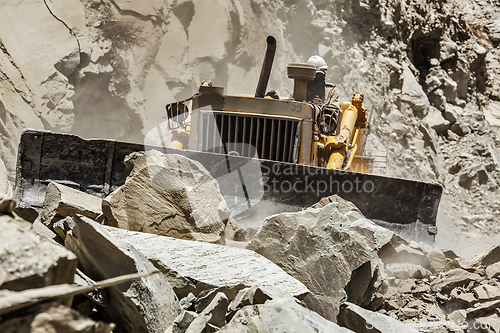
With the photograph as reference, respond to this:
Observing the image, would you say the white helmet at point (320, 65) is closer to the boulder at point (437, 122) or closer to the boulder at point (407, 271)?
the boulder at point (407, 271)

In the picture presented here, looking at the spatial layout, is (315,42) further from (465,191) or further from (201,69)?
(465,191)

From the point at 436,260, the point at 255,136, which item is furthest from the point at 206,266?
the point at 255,136

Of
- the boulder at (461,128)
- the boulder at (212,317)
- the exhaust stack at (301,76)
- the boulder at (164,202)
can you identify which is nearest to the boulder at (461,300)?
the boulder at (164,202)

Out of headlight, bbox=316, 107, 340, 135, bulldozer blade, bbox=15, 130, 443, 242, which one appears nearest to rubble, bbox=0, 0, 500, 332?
bulldozer blade, bbox=15, 130, 443, 242

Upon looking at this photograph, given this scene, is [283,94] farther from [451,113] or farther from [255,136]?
[255,136]

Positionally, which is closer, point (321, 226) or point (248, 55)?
point (321, 226)

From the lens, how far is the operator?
20.3 feet

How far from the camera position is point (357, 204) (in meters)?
5.12

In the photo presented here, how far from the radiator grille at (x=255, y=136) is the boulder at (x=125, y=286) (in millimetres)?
3539

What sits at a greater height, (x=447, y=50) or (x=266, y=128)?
(x=447, y=50)

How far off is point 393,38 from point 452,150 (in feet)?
13.6

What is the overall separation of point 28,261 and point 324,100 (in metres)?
5.89

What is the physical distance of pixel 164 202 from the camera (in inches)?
146

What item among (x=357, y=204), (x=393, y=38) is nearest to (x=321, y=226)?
(x=357, y=204)
